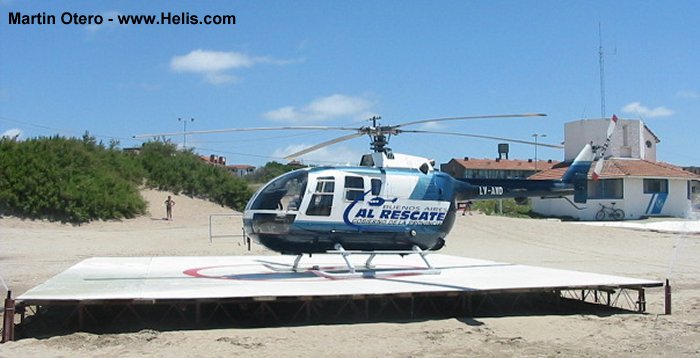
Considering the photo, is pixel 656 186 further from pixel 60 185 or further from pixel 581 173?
pixel 60 185

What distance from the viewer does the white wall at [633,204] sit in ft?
151

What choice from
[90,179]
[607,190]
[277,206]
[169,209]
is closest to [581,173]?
[277,206]

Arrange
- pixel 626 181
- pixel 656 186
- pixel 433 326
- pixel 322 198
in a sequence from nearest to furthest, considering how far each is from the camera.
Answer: pixel 433 326 → pixel 322 198 → pixel 626 181 → pixel 656 186

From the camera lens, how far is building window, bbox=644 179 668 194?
47125 mm

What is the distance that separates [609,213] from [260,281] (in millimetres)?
36373

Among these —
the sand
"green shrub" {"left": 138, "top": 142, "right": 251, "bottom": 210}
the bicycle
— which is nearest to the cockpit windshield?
the sand

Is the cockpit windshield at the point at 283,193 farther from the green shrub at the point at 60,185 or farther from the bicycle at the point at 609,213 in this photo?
the bicycle at the point at 609,213

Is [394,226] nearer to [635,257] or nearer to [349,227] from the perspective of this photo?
[349,227]

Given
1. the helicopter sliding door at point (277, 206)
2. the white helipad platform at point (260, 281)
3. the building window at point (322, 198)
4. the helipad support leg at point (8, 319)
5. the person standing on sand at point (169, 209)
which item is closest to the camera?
the helipad support leg at point (8, 319)

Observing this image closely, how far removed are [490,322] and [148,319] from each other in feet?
19.1

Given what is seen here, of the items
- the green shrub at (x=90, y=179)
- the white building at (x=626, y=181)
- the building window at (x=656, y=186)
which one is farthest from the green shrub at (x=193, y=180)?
the building window at (x=656, y=186)

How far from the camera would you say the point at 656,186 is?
4750 centimetres

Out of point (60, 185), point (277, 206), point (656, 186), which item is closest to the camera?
point (277, 206)

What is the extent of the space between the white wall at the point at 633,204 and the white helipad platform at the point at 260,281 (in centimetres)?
3036
